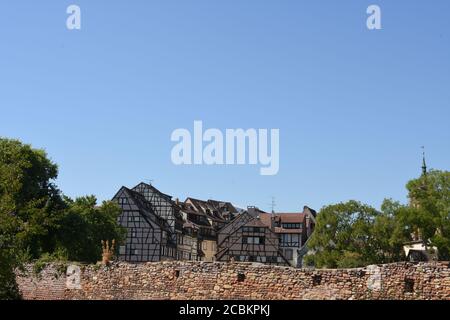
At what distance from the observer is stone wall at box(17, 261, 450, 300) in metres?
20.6

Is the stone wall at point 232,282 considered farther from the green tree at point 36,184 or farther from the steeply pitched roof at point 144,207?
the steeply pitched roof at point 144,207

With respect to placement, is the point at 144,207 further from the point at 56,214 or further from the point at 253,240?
the point at 56,214

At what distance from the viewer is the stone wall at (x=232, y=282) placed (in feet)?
67.5

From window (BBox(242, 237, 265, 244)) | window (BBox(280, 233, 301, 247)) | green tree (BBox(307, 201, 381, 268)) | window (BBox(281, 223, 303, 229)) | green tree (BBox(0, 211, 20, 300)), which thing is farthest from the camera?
window (BBox(281, 223, 303, 229))

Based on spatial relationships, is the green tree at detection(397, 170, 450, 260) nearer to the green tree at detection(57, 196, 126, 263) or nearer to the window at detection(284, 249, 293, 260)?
the green tree at detection(57, 196, 126, 263)

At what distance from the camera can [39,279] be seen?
2642cm

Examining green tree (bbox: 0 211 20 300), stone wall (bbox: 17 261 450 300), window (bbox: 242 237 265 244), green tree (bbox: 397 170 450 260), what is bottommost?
stone wall (bbox: 17 261 450 300)

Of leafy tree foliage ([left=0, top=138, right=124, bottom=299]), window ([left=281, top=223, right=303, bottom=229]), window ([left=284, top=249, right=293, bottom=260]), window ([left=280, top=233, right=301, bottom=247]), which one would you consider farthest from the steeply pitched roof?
window ([left=281, top=223, right=303, bottom=229])

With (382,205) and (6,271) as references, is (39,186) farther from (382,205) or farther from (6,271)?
(382,205)

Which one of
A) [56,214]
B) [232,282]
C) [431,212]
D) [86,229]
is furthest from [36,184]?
[431,212]
